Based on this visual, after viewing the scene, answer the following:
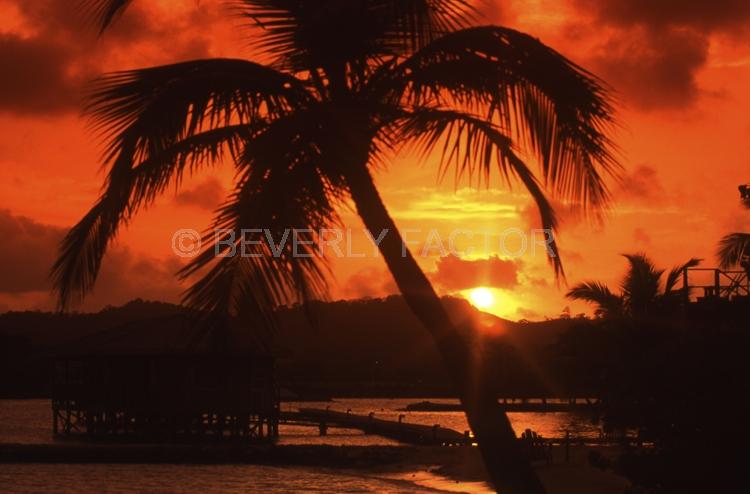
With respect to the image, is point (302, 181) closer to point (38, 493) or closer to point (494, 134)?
point (494, 134)

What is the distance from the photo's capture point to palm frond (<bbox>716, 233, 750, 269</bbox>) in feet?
91.2

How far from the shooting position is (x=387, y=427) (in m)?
59.8

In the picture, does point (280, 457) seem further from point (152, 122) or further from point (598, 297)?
point (152, 122)

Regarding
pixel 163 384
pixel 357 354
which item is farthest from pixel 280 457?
pixel 357 354

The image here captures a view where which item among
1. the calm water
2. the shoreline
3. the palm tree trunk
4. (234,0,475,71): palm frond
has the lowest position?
the calm water

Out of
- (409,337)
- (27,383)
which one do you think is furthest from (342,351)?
(27,383)

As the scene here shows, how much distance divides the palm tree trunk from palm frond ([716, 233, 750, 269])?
22230 mm

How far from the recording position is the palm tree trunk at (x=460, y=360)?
266 inches

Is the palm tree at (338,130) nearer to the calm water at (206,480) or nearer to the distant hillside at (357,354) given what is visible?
the calm water at (206,480)

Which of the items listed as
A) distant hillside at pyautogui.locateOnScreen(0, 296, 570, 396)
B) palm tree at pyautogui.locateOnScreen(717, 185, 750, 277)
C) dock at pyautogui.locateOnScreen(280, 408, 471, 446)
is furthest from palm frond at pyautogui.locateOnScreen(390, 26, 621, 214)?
distant hillside at pyautogui.locateOnScreen(0, 296, 570, 396)

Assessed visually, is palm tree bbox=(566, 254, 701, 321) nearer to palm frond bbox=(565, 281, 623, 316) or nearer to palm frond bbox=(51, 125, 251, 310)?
palm frond bbox=(565, 281, 623, 316)

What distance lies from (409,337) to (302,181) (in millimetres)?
167388

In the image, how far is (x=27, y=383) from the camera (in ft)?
431

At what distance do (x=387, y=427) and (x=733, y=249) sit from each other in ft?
112
